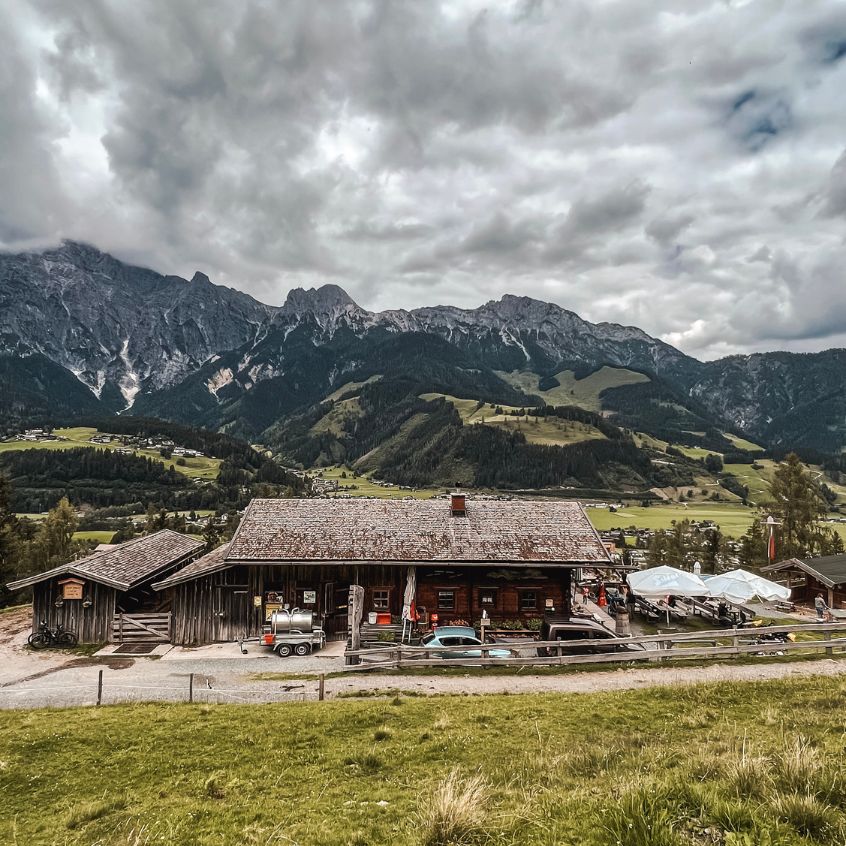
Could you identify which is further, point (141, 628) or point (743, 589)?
point (141, 628)

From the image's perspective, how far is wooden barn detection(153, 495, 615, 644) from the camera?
28.9 m

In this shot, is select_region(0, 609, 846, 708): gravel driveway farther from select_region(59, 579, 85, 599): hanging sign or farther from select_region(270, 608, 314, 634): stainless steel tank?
select_region(59, 579, 85, 599): hanging sign

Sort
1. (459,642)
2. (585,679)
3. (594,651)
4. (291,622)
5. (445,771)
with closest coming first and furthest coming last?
(445,771) < (585,679) < (594,651) < (459,642) < (291,622)

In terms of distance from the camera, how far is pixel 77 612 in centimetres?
2861

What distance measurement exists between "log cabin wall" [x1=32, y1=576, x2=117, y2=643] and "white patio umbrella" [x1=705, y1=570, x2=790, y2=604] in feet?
109

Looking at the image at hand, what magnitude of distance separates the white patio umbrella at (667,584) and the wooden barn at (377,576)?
2.01 meters

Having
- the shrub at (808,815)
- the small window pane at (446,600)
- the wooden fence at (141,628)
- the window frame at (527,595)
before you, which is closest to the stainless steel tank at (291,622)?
the wooden fence at (141,628)

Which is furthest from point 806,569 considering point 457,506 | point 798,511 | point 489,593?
point 457,506

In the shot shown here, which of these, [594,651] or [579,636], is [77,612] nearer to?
[579,636]

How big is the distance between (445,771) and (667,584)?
69.4ft

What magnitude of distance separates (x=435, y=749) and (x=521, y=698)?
19.3 ft

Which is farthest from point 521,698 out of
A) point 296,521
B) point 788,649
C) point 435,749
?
point 296,521

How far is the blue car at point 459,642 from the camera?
2244 centimetres

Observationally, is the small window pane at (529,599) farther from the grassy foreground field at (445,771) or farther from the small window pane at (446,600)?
the grassy foreground field at (445,771)
